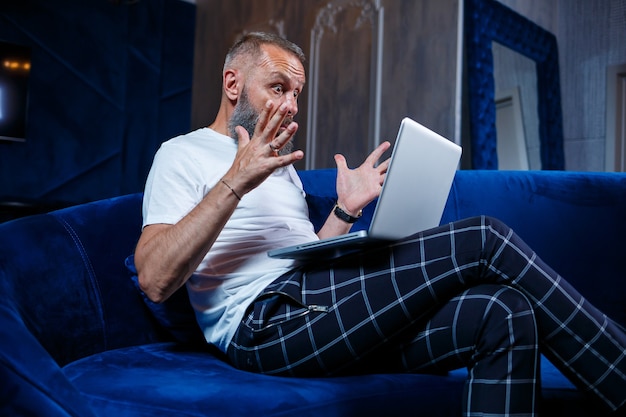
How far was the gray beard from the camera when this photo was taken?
1.53 meters

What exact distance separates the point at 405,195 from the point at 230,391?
475 millimetres

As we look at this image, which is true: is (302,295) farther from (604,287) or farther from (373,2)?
(373,2)

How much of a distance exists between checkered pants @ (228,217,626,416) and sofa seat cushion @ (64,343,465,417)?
0.17ft

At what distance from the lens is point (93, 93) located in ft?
15.1

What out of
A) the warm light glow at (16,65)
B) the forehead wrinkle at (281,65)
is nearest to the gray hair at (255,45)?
the forehead wrinkle at (281,65)

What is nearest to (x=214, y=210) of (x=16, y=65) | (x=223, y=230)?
(x=223, y=230)

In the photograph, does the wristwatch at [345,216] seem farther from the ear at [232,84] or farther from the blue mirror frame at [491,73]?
the blue mirror frame at [491,73]

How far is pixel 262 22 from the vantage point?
15.5 feet

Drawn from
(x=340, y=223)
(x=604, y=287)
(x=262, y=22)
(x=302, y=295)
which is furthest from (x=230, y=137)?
(x=262, y=22)

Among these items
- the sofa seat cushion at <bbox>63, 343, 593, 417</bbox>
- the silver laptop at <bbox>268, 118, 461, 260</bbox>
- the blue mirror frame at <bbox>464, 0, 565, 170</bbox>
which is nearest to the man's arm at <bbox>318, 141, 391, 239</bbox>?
the silver laptop at <bbox>268, 118, 461, 260</bbox>

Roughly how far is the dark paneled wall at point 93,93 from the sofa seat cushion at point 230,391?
3482 mm

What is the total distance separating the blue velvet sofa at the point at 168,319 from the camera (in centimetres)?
100

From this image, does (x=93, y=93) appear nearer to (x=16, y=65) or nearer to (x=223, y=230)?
(x=16, y=65)

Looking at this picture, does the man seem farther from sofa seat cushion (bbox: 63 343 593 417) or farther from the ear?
the ear
